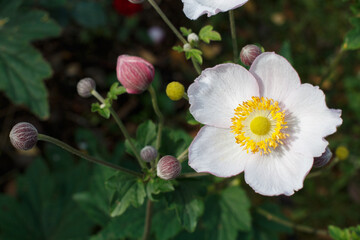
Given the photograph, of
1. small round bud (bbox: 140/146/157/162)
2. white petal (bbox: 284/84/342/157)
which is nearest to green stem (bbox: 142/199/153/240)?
small round bud (bbox: 140/146/157/162)

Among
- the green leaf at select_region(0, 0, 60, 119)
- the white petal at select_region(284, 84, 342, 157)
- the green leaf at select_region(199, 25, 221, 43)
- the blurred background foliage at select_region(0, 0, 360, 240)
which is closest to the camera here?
the white petal at select_region(284, 84, 342, 157)

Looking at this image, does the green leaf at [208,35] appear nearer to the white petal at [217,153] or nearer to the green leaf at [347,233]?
the white petal at [217,153]

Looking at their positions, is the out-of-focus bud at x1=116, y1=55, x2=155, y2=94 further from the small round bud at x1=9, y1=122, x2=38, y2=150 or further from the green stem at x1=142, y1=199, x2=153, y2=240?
the green stem at x1=142, y1=199, x2=153, y2=240

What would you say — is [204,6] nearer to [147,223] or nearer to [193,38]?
[193,38]

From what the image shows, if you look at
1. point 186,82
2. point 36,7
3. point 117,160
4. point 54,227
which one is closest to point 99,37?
point 36,7

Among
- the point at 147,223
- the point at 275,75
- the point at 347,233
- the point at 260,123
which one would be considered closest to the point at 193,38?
the point at 275,75

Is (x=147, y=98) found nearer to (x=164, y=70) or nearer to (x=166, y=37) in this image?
(x=164, y=70)
